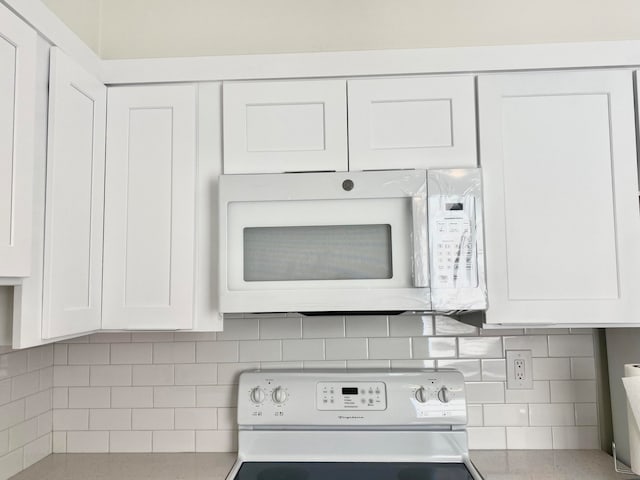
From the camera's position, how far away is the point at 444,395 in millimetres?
1689

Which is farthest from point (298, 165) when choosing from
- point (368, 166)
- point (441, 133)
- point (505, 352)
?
point (505, 352)

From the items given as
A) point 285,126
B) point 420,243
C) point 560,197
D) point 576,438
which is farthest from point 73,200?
point 576,438

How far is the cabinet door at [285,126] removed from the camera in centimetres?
152

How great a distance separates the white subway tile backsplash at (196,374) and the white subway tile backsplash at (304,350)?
25 centimetres

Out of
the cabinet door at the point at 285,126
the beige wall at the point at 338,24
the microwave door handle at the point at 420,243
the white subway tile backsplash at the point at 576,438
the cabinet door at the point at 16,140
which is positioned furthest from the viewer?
the beige wall at the point at 338,24

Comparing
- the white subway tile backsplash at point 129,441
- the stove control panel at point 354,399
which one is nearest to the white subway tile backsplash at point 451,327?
the stove control panel at point 354,399

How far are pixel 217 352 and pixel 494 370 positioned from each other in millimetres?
941

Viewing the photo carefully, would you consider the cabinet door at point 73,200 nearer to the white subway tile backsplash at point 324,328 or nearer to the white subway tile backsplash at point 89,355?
the white subway tile backsplash at point 89,355

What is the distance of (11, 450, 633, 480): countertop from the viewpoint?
154 centimetres

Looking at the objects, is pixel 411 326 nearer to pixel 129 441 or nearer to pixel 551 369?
pixel 551 369

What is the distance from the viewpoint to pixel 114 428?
1.80 m

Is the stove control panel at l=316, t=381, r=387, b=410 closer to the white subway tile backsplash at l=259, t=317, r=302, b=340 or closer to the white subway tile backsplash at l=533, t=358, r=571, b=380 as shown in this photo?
the white subway tile backsplash at l=259, t=317, r=302, b=340

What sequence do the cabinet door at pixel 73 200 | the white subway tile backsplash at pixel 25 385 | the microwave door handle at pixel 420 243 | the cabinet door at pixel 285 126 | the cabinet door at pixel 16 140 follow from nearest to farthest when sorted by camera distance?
the cabinet door at pixel 16 140, the cabinet door at pixel 73 200, the microwave door handle at pixel 420 243, the cabinet door at pixel 285 126, the white subway tile backsplash at pixel 25 385

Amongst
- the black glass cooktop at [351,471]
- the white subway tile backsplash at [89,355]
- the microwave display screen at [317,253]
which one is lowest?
the black glass cooktop at [351,471]
